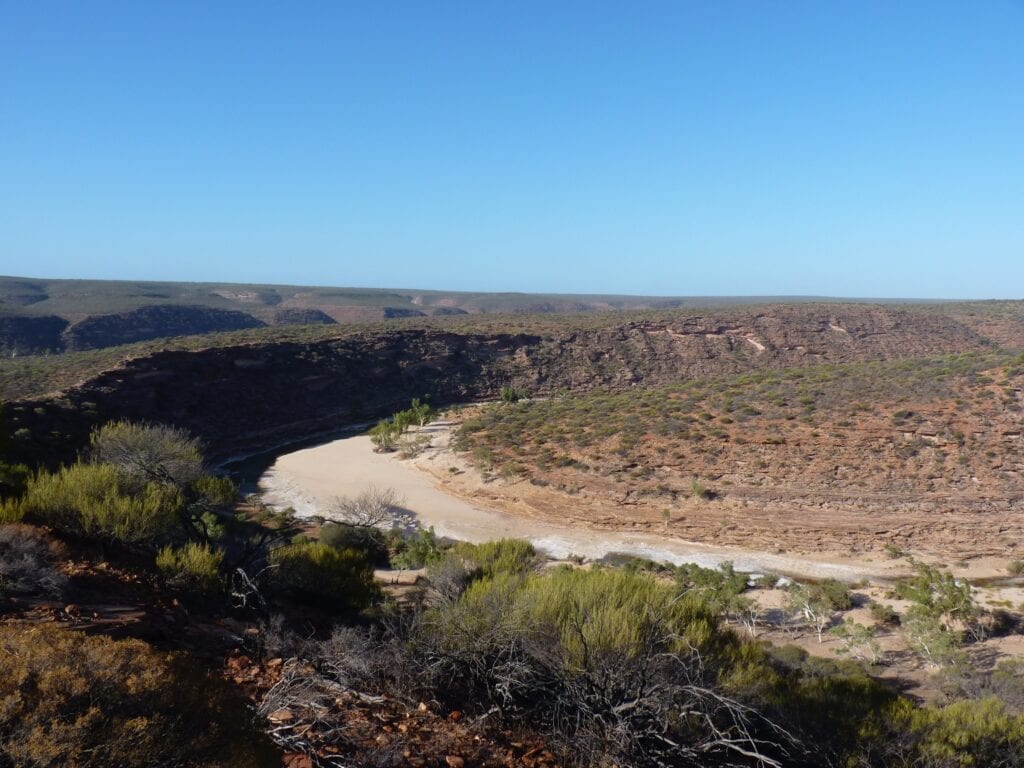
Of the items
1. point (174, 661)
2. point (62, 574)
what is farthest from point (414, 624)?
point (62, 574)

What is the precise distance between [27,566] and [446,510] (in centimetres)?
1604

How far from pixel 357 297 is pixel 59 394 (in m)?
105

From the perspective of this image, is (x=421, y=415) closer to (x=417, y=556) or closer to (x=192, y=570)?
(x=417, y=556)

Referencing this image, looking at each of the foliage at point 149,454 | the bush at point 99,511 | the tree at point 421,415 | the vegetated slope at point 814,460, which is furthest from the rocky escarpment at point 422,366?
the vegetated slope at point 814,460

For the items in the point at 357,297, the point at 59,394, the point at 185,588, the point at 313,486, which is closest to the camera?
the point at 185,588

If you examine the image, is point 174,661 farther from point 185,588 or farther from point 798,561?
point 798,561

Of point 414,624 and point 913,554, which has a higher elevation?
point 414,624

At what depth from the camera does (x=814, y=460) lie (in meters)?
20.5

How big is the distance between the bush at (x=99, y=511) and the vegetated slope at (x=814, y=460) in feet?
45.2

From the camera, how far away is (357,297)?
426 ft

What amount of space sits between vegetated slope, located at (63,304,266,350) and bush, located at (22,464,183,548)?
197 feet

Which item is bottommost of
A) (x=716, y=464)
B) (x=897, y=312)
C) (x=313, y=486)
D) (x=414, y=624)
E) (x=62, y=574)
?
(x=313, y=486)

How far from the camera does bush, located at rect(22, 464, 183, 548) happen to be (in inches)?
361

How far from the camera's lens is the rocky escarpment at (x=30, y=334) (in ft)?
182
